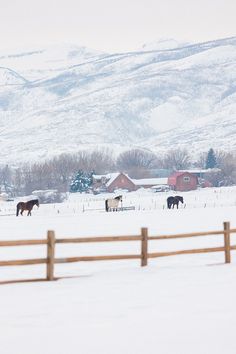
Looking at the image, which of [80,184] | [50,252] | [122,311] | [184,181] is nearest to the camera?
[122,311]

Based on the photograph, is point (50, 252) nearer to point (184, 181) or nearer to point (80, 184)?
point (80, 184)

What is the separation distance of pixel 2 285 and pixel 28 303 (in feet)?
8.66

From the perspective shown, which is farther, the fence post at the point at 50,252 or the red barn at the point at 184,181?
the red barn at the point at 184,181

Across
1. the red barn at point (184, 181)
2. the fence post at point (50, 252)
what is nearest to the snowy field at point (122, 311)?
the fence post at point (50, 252)

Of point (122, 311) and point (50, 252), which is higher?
point (50, 252)

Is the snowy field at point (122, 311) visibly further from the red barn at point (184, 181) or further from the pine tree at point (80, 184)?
the red barn at point (184, 181)

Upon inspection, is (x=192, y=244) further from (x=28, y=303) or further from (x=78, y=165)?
(x=78, y=165)

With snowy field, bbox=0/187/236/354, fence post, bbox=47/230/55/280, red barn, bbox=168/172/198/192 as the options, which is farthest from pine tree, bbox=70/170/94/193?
fence post, bbox=47/230/55/280

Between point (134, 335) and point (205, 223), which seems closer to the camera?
point (134, 335)

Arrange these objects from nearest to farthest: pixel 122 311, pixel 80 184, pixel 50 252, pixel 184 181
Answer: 1. pixel 122 311
2. pixel 50 252
3. pixel 80 184
4. pixel 184 181

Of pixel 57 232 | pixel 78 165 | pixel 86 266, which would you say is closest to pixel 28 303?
pixel 86 266

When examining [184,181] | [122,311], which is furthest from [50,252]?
[184,181]

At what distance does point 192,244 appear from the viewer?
29.7 m

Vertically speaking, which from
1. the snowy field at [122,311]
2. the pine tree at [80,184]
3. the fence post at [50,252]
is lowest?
the snowy field at [122,311]
